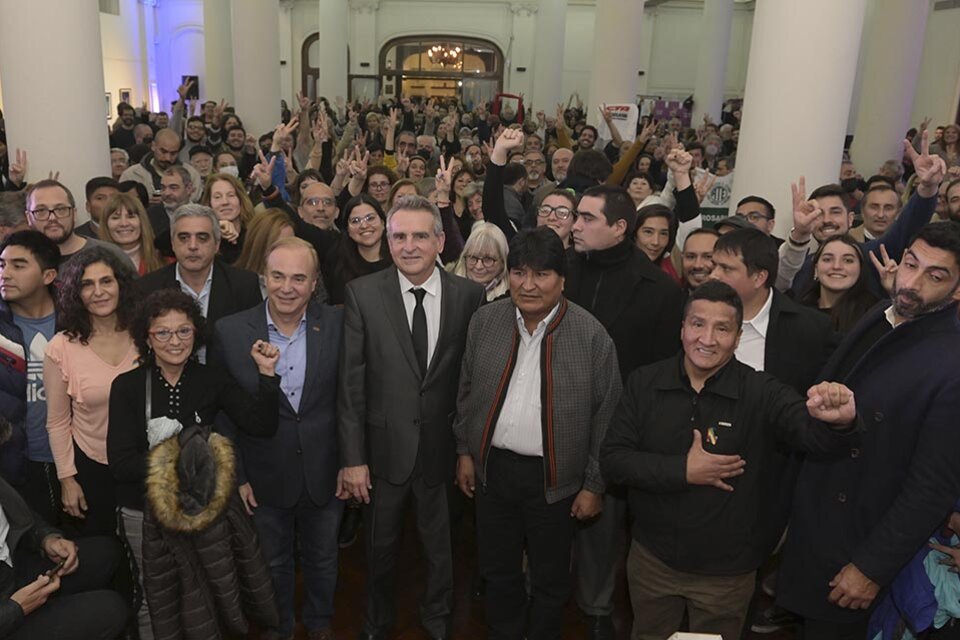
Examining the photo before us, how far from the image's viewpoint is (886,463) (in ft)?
7.60

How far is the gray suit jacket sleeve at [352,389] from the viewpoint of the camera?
2857mm

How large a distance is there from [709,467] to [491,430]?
846 mm

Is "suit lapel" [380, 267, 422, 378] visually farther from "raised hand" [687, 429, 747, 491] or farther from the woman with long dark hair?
the woman with long dark hair

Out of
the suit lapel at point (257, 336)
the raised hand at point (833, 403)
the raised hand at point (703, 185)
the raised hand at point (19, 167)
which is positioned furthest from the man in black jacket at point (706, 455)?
the raised hand at point (19, 167)

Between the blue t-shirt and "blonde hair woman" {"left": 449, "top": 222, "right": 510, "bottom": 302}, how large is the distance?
1863 millimetres

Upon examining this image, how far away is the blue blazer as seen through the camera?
283cm

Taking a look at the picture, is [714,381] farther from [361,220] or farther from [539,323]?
[361,220]

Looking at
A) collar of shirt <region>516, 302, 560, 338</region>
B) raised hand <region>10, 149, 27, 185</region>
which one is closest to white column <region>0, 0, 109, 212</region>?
raised hand <region>10, 149, 27, 185</region>

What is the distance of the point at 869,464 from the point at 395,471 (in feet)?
5.58

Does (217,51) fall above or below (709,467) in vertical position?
above

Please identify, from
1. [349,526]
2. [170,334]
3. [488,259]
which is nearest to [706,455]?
[488,259]

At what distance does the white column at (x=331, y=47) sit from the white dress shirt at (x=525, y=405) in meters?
16.1

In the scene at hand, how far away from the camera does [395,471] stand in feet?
9.58

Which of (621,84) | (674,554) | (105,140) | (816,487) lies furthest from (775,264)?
(621,84)
